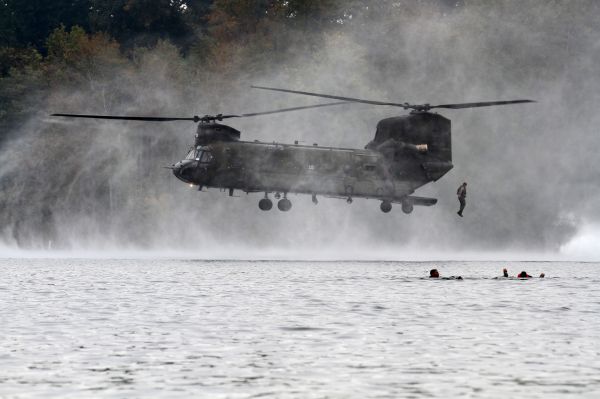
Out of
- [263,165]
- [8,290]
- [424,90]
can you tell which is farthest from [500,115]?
[8,290]

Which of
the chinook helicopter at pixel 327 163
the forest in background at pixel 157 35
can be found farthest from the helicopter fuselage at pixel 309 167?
the forest in background at pixel 157 35

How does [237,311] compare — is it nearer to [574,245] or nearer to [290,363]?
[290,363]

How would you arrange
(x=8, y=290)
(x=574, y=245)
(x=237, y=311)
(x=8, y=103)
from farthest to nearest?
(x=8, y=103)
(x=574, y=245)
(x=8, y=290)
(x=237, y=311)

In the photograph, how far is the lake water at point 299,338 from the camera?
92.1 feet

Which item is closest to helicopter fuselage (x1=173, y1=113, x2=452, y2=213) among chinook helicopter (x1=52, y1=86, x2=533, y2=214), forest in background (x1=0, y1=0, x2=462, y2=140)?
chinook helicopter (x1=52, y1=86, x2=533, y2=214)

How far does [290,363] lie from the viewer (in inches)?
1232

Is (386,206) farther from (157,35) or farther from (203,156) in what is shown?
(157,35)

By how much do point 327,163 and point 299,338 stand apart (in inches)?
1324

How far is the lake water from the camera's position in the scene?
2806 cm

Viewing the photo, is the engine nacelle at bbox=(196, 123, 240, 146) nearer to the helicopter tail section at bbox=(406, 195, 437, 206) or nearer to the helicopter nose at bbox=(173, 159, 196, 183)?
the helicopter nose at bbox=(173, 159, 196, 183)

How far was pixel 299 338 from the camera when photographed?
36156mm

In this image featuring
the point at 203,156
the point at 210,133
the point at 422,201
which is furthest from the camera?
the point at 422,201

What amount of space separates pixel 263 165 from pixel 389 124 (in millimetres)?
7754

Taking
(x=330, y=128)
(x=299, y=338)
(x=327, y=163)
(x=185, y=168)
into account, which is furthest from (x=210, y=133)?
(x=330, y=128)
